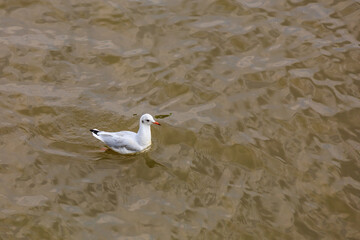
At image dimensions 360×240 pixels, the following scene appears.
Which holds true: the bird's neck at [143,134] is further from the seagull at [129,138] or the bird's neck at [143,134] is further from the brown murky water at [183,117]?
the brown murky water at [183,117]

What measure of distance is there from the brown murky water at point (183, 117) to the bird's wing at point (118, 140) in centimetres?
31

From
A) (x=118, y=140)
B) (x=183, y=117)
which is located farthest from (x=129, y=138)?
(x=183, y=117)

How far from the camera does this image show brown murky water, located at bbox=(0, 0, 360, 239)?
8516 mm

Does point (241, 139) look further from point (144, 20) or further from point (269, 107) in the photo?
point (144, 20)

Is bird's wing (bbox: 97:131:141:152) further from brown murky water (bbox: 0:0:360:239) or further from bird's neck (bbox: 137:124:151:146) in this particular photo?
brown murky water (bbox: 0:0:360:239)

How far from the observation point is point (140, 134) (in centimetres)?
974

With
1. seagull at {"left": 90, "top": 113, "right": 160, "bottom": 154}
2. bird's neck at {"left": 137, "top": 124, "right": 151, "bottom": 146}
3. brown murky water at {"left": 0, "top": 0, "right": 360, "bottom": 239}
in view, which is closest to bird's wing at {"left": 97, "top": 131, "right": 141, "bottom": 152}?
seagull at {"left": 90, "top": 113, "right": 160, "bottom": 154}

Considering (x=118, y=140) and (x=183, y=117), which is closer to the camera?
(x=118, y=140)

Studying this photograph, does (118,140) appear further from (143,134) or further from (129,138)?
(143,134)

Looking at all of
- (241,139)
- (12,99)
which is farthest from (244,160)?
(12,99)

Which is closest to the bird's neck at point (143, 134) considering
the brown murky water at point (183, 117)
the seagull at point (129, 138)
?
the seagull at point (129, 138)

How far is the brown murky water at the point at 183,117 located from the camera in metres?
8.52

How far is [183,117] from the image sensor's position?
1052cm

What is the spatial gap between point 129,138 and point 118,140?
0.74ft
